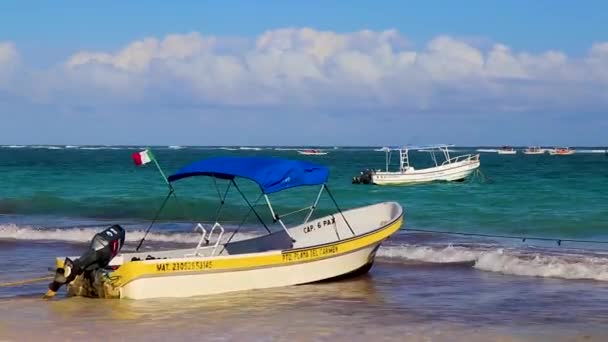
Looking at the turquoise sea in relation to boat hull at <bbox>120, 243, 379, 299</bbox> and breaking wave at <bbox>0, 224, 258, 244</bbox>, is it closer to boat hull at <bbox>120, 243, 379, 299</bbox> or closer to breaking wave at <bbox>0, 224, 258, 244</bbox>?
breaking wave at <bbox>0, 224, 258, 244</bbox>

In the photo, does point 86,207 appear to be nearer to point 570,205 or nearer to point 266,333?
point 570,205

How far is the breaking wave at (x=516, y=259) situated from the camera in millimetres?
15047

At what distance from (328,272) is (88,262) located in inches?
150

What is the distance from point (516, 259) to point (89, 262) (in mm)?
8192

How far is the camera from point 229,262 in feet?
41.7

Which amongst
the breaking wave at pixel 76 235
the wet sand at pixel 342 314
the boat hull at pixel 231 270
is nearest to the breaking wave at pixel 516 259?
the wet sand at pixel 342 314

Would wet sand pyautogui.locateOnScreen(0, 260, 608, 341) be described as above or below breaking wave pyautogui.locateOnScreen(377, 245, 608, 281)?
above

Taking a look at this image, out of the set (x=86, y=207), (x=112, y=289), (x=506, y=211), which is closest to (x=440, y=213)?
(x=506, y=211)

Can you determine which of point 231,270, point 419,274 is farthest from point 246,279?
point 419,274

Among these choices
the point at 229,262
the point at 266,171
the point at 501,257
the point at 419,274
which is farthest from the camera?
the point at 501,257

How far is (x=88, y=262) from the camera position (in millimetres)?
12406

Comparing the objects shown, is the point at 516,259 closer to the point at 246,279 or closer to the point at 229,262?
the point at 246,279

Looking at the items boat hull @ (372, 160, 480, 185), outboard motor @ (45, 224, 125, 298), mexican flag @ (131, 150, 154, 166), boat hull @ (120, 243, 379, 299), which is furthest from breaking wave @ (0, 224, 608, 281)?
boat hull @ (372, 160, 480, 185)

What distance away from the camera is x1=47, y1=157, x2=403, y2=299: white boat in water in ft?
40.3
